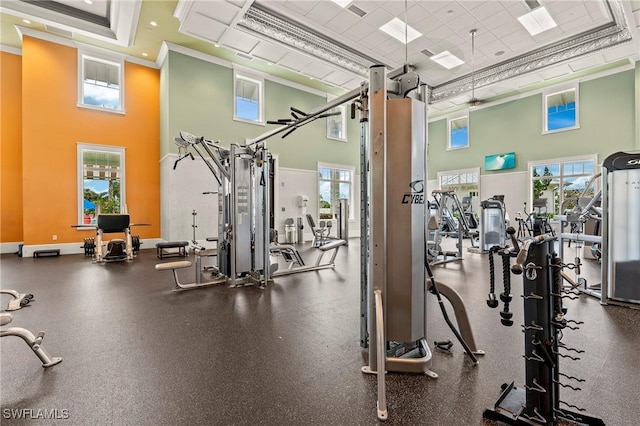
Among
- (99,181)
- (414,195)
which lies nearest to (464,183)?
(414,195)

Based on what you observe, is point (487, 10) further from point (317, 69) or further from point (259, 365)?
point (259, 365)

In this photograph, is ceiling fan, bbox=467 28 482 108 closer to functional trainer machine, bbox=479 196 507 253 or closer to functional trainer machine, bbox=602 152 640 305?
functional trainer machine, bbox=479 196 507 253

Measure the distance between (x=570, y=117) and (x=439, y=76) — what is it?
15.8ft

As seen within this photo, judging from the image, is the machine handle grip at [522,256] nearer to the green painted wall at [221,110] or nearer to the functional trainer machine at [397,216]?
the functional trainer machine at [397,216]

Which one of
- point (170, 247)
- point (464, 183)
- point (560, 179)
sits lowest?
point (170, 247)

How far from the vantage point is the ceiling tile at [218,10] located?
6.20 m

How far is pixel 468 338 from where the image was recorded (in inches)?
92.0

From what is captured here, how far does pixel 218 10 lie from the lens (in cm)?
639

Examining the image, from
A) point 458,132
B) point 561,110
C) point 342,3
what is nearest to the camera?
point 342,3

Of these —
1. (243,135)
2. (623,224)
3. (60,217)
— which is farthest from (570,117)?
(60,217)

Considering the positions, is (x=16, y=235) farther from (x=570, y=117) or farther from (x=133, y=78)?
(x=570, y=117)

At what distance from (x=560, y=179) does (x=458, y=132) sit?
4.41 m

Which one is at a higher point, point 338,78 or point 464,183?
point 338,78

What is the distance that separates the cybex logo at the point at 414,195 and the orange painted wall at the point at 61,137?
918 centimetres
